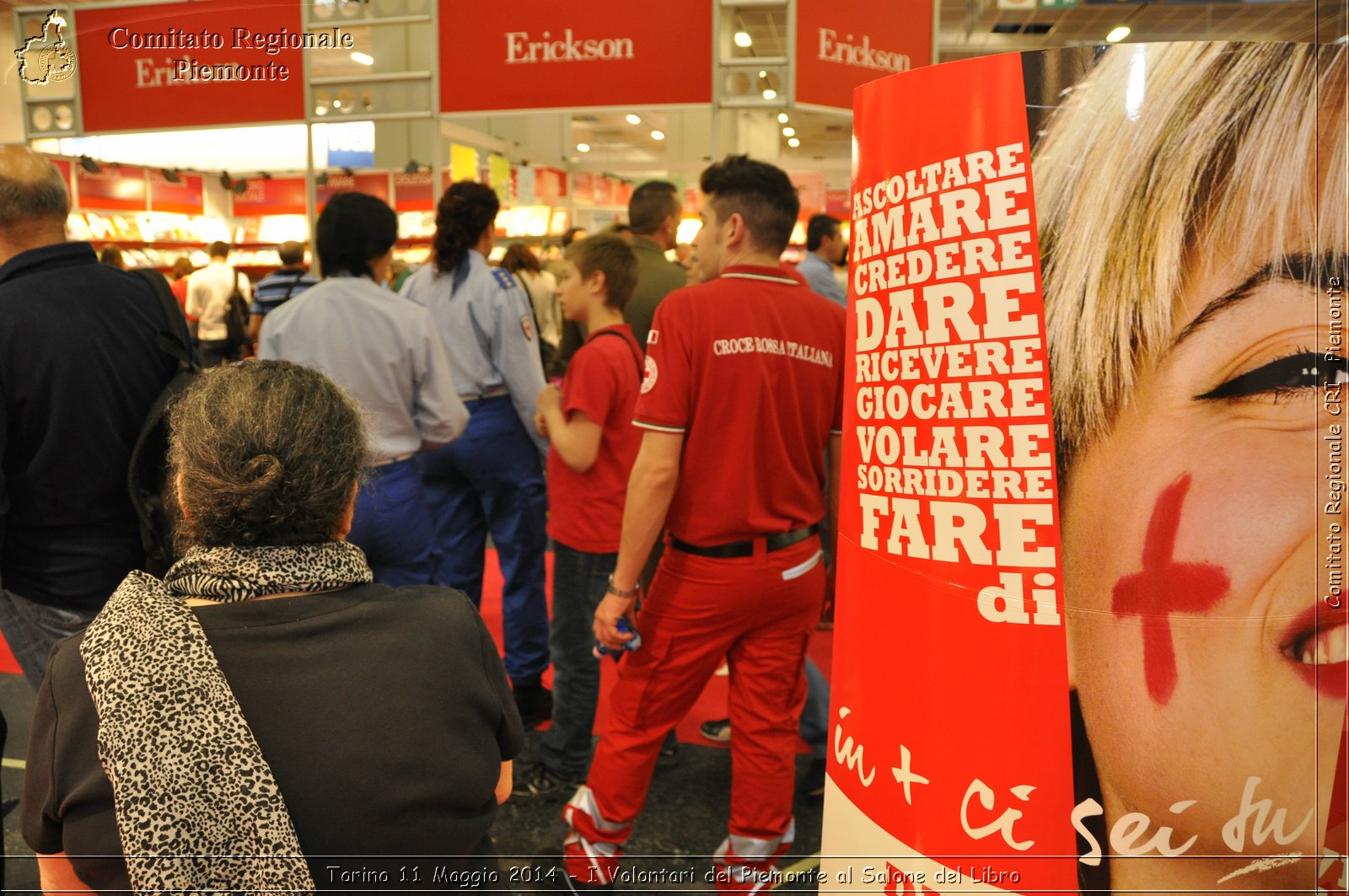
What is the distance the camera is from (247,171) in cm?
A: 1234

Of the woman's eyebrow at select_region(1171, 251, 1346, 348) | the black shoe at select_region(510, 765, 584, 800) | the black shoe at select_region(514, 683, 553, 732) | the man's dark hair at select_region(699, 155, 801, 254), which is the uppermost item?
the man's dark hair at select_region(699, 155, 801, 254)

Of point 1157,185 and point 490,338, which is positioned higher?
point 1157,185

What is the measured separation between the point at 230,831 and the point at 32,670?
1543 millimetres

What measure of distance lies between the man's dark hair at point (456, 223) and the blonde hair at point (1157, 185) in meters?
2.43

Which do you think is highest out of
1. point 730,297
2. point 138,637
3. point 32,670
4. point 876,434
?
point 730,297

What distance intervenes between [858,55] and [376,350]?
10.6 ft

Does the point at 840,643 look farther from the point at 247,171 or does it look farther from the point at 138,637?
the point at 247,171

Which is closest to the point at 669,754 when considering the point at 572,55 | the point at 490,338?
the point at 490,338

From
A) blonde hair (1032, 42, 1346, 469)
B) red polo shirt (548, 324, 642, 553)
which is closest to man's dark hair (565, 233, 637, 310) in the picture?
red polo shirt (548, 324, 642, 553)

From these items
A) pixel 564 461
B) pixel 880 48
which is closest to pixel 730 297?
pixel 564 461

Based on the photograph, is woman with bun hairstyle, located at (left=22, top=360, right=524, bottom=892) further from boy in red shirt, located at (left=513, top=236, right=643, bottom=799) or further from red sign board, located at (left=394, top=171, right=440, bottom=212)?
red sign board, located at (left=394, top=171, right=440, bottom=212)

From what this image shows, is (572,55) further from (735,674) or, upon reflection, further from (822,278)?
(735,674)

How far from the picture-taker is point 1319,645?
114 centimetres

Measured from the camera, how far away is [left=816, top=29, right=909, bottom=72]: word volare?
4.71 m
